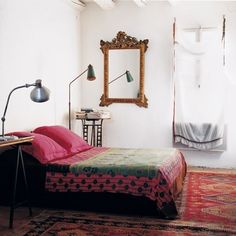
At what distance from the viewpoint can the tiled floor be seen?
3.03 m

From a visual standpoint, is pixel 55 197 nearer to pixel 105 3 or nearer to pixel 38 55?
pixel 38 55

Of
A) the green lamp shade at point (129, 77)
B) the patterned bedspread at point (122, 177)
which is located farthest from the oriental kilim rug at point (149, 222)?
the green lamp shade at point (129, 77)

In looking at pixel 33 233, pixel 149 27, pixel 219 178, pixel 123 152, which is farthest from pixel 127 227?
pixel 149 27

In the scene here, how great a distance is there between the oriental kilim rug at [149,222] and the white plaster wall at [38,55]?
1.39 m

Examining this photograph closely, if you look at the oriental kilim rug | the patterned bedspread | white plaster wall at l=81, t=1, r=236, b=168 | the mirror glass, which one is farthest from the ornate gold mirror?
the oriental kilim rug

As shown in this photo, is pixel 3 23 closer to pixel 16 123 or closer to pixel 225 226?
pixel 16 123

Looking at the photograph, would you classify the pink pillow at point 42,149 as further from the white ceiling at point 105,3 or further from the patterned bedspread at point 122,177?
the white ceiling at point 105,3

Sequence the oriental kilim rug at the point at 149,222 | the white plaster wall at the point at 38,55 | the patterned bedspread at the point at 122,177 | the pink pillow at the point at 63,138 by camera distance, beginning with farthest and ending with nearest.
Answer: the pink pillow at the point at 63,138 → the white plaster wall at the point at 38,55 → the patterned bedspread at the point at 122,177 → the oriental kilim rug at the point at 149,222

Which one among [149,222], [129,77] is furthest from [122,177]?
[129,77]

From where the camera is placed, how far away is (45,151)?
3814 millimetres

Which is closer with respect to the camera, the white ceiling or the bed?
the bed

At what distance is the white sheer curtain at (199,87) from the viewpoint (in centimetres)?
589

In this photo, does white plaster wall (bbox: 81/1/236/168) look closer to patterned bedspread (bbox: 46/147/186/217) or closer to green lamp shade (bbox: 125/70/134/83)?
green lamp shade (bbox: 125/70/134/83)

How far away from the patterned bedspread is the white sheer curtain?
6.91 ft
